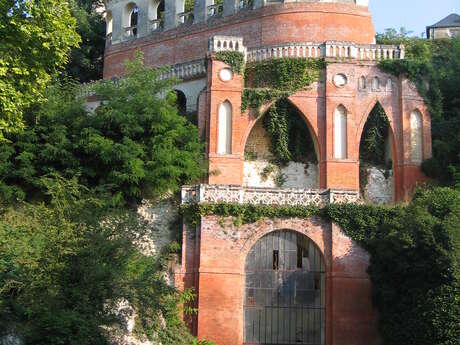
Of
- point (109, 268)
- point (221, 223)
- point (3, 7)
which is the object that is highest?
point (3, 7)

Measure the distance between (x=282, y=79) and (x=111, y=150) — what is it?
7.65 m

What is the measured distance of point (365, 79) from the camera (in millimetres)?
32281

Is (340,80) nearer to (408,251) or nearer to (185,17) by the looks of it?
(408,251)

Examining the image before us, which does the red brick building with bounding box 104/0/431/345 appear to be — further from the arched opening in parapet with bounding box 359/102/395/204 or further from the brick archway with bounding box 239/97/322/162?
the arched opening in parapet with bounding box 359/102/395/204

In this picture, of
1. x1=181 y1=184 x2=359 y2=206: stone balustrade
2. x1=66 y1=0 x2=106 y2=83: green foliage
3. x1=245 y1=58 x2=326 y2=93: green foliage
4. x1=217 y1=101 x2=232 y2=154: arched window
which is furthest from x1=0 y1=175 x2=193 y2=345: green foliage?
x1=66 y1=0 x2=106 y2=83: green foliage

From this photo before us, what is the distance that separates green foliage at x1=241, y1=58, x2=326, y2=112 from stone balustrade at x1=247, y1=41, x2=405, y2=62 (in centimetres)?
37

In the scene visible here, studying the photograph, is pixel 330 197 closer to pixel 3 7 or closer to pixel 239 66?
pixel 239 66

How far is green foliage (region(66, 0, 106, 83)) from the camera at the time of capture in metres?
44.2

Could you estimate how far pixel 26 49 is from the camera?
23.9m

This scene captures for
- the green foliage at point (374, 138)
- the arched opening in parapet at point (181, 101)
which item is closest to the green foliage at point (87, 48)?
the arched opening in parapet at point (181, 101)

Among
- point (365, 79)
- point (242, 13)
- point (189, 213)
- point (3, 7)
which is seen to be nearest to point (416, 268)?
point (189, 213)

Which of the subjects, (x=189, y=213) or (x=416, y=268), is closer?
(x=416, y=268)

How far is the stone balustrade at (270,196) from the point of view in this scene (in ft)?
92.8

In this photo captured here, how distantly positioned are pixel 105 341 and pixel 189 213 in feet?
25.8
